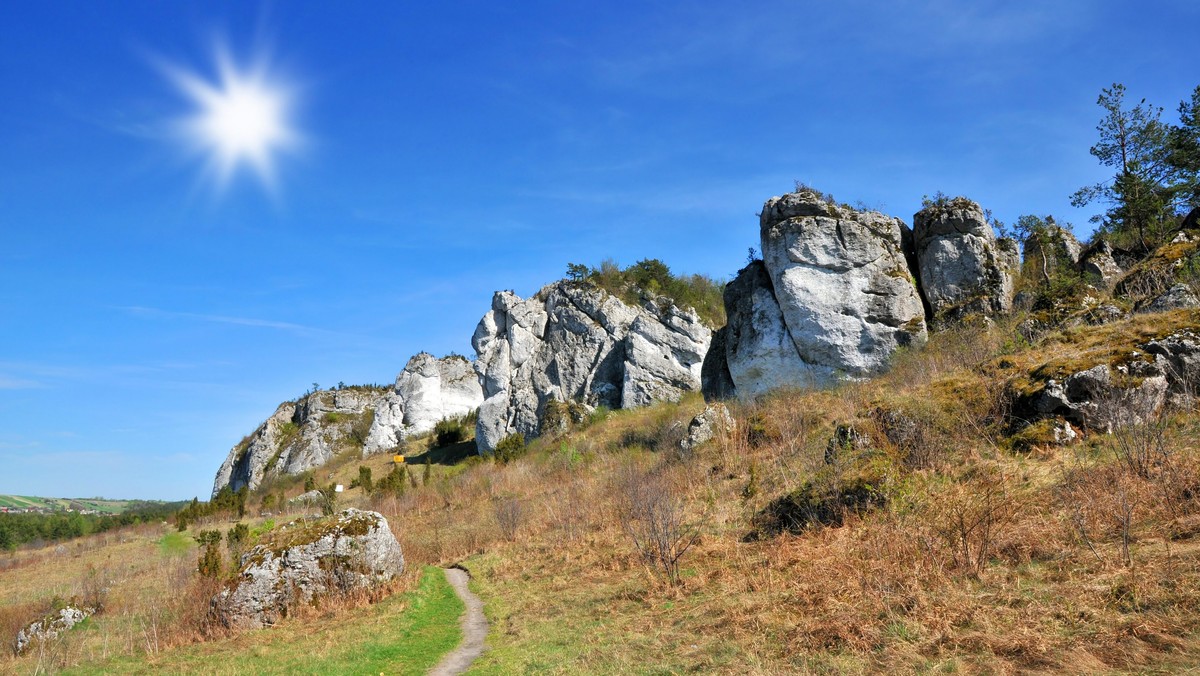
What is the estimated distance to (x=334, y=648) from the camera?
10758 millimetres

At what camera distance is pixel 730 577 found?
435 inches

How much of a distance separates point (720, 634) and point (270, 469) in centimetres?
5554

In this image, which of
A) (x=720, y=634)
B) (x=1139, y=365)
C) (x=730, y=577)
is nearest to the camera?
(x=720, y=634)

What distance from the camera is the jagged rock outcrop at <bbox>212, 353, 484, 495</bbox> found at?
54594 mm

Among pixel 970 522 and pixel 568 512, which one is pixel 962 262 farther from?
pixel 970 522

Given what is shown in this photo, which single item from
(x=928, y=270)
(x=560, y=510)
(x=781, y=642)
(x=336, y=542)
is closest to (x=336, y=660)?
(x=336, y=542)

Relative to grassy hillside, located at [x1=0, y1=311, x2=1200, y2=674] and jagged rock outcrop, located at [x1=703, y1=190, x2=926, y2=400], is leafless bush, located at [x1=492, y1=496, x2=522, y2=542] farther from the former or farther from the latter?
jagged rock outcrop, located at [x1=703, y1=190, x2=926, y2=400]

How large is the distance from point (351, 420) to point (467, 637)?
50354 mm

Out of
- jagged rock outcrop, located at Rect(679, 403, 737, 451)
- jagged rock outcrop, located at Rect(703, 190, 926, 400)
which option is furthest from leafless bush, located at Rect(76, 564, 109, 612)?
jagged rock outcrop, located at Rect(703, 190, 926, 400)

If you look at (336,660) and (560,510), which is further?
(560,510)

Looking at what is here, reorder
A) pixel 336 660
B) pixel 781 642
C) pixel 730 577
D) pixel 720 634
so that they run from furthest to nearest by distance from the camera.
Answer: pixel 730 577 → pixel 336 660 → pixel 720 634 → pixel 781 642

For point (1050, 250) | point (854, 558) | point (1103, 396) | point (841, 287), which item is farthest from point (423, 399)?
point (1103, 396)

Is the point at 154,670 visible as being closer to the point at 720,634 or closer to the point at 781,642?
the point at 720,634

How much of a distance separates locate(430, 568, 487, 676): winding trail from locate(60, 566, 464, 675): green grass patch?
0.17 m
